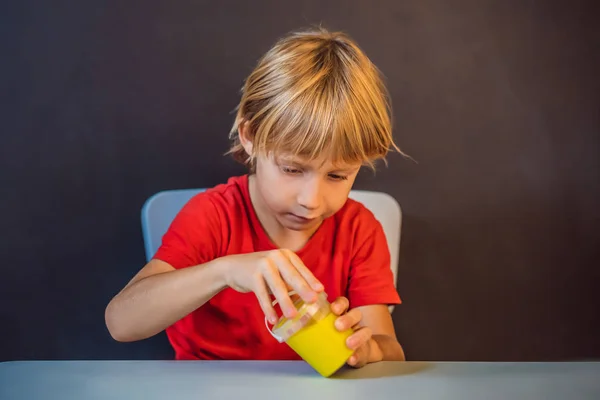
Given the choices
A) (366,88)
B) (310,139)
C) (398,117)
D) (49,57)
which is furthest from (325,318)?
(49,57)

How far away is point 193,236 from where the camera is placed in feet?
3.51

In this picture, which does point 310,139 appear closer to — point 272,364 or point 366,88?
point 366,88

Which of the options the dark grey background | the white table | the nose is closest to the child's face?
the nose

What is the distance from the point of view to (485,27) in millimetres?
1490

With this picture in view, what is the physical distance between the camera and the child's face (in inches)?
36.8

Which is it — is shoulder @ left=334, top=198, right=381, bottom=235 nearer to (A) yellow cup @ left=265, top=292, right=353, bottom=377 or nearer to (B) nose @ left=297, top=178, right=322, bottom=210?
(B) nose @ left=297, top=178, right=322, bottom=210

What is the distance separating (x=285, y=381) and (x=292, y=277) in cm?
12

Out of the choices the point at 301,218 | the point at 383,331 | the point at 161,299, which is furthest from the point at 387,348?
the point at 161,299

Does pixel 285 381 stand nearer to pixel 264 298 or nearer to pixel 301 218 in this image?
pixel 264 298

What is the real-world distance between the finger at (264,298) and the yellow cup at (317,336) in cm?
1

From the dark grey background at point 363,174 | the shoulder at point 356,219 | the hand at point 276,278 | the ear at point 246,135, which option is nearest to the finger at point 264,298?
the hand at point 276,278

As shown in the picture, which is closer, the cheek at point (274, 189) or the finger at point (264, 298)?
the finger at point (264, 298)

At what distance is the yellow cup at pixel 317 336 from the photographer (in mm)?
732

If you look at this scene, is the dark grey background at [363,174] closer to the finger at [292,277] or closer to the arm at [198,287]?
the arm at [198,287]
